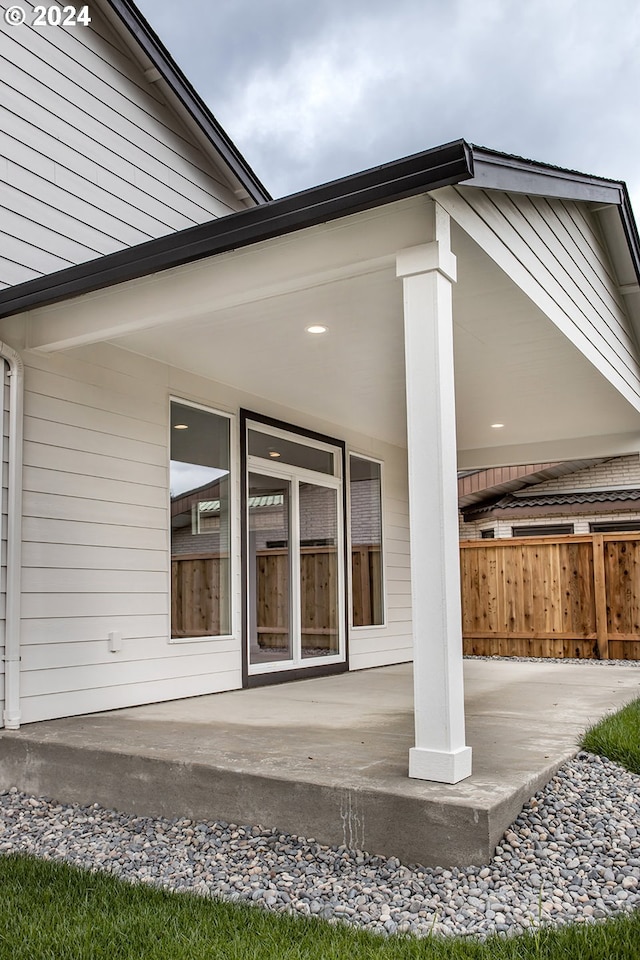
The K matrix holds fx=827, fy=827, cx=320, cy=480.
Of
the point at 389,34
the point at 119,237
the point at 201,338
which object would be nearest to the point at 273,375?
the point at 201,338

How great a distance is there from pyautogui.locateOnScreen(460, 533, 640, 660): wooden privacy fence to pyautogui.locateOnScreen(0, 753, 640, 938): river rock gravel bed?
6.46 m

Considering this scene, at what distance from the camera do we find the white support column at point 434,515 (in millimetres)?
3328

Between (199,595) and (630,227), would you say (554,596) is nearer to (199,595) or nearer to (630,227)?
(630,227)

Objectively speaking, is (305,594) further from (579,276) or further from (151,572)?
(579,276)

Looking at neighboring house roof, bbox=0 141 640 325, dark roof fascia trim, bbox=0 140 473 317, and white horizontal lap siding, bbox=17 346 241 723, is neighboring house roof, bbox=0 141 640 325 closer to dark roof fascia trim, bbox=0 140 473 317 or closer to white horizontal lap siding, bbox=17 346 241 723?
dark roof fascia trim, bbox=0 140 473 317

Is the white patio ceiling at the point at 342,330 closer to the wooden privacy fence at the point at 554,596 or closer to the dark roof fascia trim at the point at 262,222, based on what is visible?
the dark roof fascia trim at the point at 262,222

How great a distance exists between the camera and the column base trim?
3.27 metres

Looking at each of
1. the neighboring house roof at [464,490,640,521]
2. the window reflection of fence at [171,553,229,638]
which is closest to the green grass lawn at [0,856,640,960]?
the window reflection of fence at [171,553,229,638]

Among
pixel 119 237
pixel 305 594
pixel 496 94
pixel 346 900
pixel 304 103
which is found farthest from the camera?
pixel 304 103

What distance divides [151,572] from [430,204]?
3279 millimetres

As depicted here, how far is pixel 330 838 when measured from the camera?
10.8 ft

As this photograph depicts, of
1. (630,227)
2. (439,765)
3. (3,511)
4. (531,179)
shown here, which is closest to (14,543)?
(3,511)

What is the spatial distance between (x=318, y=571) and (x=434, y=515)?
4.42 metres

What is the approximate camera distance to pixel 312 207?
3512 millimetres
